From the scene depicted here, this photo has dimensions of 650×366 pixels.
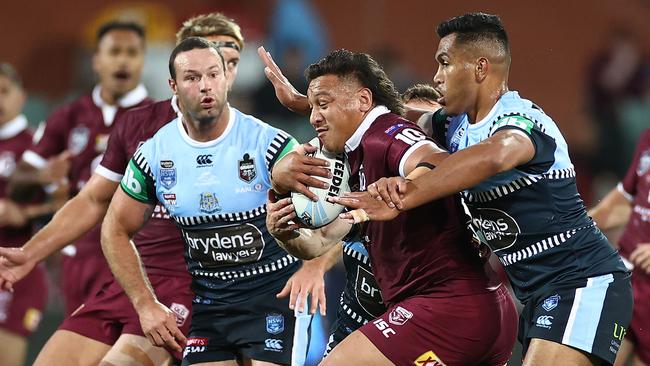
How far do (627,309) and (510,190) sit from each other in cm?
72

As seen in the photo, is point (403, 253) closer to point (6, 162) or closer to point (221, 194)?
point (221, 194)

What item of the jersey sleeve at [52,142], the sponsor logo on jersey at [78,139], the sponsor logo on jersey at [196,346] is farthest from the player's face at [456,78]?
the jersey sleeve at [52,142]

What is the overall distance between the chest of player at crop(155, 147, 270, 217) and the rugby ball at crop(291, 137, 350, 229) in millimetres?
598

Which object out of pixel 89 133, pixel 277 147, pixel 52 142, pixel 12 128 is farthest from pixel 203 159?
pixel 12 128

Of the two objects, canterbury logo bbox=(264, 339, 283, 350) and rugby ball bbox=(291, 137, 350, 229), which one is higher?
rugby ball bbox=(291, 137, 350, 229)

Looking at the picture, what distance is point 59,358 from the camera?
5.98 meters

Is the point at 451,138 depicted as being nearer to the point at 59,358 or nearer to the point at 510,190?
the point at 510,190

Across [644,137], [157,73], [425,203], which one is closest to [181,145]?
[425,203]

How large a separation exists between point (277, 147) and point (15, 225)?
3181 millimetres

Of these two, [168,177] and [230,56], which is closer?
[168,177]

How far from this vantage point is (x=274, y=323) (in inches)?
218

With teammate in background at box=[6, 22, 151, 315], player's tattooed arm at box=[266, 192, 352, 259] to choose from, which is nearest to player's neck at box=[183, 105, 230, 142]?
player's tattooed arm at box=[266, 192, 352, 259]

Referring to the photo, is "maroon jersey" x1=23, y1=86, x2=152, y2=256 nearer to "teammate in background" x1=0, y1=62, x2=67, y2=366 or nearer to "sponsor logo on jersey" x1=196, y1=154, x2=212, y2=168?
"teammate in background" x1=0, y1=62, x2=67, y2=366

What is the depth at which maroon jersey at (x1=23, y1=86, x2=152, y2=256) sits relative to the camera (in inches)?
285
